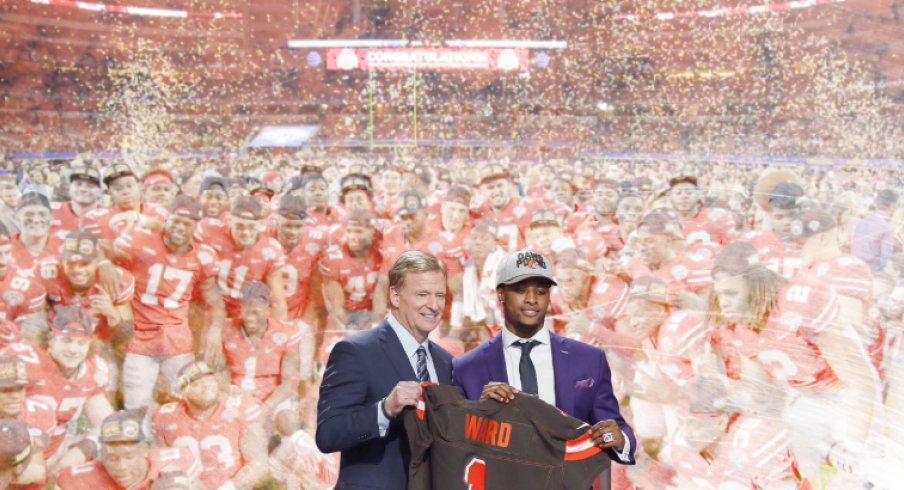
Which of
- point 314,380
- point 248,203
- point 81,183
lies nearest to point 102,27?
point 81,183

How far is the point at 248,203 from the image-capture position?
152 inches

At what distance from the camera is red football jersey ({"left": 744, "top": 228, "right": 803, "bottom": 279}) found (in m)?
3.66

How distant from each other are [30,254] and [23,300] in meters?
0.21

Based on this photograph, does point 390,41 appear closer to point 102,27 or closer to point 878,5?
point 102,27

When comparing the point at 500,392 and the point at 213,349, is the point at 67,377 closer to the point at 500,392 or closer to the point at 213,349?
the point at 213,349

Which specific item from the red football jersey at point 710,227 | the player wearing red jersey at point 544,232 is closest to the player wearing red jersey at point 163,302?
the player wearing red jersey at point 544,232

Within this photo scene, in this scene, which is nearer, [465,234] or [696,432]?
[696,432]

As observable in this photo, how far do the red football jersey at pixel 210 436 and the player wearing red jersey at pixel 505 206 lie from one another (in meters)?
1.47

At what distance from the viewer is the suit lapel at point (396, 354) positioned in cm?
162

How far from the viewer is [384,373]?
5.27 ft

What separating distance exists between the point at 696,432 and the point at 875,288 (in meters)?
0.97

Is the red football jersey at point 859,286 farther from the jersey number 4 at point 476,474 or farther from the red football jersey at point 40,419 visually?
the red football jersey at point 40,419

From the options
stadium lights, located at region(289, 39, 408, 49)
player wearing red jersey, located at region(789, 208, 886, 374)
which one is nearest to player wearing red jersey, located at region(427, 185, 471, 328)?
stadium lights, located at region(289, 39, 408, 49)

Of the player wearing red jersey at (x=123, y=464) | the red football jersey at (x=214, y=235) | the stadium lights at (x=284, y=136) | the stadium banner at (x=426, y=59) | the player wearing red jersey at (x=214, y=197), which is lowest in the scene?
the player wearing red jersey at (x=123, y=464)
